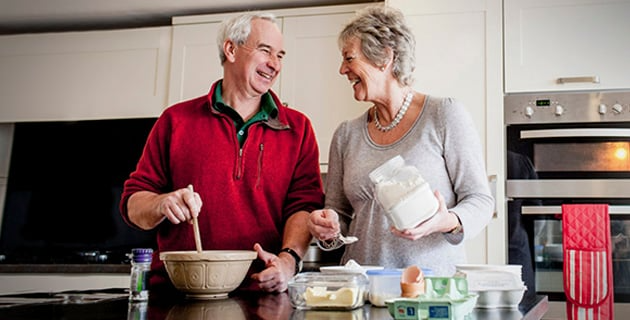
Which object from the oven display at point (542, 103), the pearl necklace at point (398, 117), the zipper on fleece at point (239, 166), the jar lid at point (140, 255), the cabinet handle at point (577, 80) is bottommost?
the jar lid at point (140, 255)

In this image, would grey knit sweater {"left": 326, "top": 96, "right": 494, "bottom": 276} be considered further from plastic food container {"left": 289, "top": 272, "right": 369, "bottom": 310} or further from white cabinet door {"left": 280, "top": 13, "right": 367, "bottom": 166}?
white cabinet door {"left": 280, "top": 13, "right": 367, "bottom": 166}

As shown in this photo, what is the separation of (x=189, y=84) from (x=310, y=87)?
2.08 feet

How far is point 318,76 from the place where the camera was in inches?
112

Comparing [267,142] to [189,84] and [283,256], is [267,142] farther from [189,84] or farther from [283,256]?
[189,84]

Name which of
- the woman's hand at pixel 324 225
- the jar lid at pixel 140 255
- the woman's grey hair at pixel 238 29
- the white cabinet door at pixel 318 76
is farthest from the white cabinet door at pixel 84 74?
the jar lid at pixel 140 255

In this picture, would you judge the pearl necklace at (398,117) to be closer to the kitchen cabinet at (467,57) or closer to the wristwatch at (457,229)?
the wristwatch at (457,229)

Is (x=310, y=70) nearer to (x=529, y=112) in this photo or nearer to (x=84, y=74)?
(x=529, y=112)

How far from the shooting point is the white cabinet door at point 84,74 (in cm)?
306

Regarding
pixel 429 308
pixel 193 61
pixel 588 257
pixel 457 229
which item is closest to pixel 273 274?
pixel 457 229

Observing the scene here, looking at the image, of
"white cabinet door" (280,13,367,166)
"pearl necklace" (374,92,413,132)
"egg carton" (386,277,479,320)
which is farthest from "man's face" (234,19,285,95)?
"white cabinet door" (280,13,367,166)

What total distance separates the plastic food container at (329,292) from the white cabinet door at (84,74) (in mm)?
2271

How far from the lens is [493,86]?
243 centimetres

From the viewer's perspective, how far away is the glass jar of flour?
0.98 metres

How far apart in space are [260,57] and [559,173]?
Result: 4.58ft
